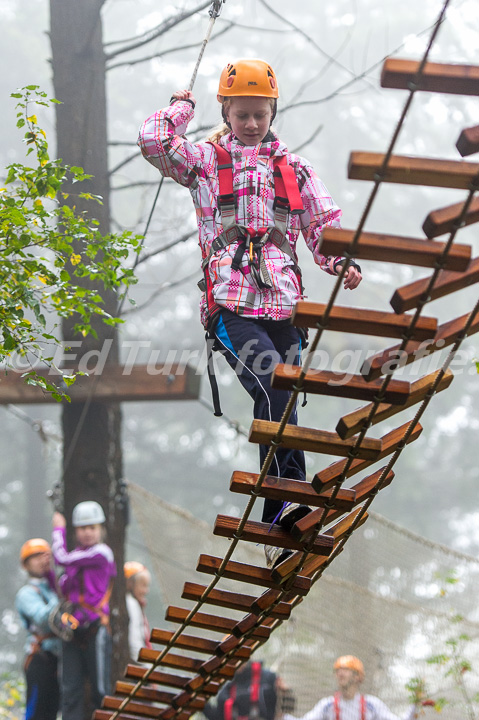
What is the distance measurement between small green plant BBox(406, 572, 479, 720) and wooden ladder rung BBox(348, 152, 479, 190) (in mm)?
3666

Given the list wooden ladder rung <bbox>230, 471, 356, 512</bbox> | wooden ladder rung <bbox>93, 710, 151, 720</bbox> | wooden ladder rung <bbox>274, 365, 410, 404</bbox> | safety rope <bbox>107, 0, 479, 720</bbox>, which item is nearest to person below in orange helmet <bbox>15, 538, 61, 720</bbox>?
wooden ladder rung <bbox>93, 710, 151, 720</bbox>

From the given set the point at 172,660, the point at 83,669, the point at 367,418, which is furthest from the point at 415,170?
the point at 83,669

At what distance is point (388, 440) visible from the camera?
2574 mm

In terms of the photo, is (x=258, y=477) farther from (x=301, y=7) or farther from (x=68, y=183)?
(x=301, y=7)

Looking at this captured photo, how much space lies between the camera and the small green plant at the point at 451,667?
5340mm

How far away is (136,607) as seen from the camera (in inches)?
236

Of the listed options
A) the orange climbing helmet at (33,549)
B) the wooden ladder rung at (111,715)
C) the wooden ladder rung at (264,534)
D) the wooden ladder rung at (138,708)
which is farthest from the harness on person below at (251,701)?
the wooden ladder rung at (264,534)

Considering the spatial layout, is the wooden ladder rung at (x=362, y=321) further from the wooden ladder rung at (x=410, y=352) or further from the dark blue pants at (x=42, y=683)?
the dark blue pants at (x=42, y=683)

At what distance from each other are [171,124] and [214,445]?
17.4 m

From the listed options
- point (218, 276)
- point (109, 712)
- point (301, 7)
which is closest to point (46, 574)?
point (109, 712)

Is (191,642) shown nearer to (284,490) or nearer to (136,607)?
Result: (284,490)

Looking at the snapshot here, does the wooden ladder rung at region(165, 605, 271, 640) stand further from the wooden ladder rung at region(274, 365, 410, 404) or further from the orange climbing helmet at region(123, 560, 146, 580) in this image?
the orange climbing helmet at region(123, 560, 146, 580)

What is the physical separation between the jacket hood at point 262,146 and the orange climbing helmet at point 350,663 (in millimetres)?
3628

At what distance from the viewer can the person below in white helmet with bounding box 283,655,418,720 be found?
216 inches
